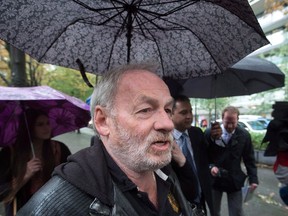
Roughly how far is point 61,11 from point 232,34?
1116 mm

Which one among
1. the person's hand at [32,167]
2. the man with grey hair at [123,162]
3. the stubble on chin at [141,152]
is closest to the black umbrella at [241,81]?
the person's hand at [32,167]

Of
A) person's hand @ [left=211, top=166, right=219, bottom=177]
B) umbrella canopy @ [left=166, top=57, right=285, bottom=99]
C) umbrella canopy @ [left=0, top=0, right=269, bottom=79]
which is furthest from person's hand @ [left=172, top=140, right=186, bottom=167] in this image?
person's hand @ [left=211, top=166, right=219, bottom=177]

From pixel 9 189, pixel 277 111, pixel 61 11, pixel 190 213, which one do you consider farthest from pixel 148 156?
pixel 277 111

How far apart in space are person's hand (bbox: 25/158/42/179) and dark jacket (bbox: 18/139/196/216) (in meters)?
1.60

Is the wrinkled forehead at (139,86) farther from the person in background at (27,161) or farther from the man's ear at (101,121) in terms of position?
the person in background at (27,161)

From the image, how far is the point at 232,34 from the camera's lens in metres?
1.97

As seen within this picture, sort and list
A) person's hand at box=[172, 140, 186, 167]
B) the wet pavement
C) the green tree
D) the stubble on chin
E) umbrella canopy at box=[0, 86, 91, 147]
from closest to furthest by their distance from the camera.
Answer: the stubble on chin → person's hand at box=[172, 140, 186, 167] → umbrella canopy at box=[0, 86, 91, 147] → the wet pavement → the green tree

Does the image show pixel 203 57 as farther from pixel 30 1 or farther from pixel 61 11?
pixel 30 1

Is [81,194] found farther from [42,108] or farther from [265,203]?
[265,203]

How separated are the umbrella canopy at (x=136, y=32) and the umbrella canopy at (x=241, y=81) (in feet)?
5.49

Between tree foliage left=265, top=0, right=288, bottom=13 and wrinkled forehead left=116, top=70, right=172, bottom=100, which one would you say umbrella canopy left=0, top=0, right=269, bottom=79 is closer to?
wrinkled forehead left=116, top=70, right=172, bottom=100

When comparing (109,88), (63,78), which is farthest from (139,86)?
(63,78)

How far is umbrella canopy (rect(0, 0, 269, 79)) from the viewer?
6.12 ft

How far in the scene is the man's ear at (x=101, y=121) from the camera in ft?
5.56
